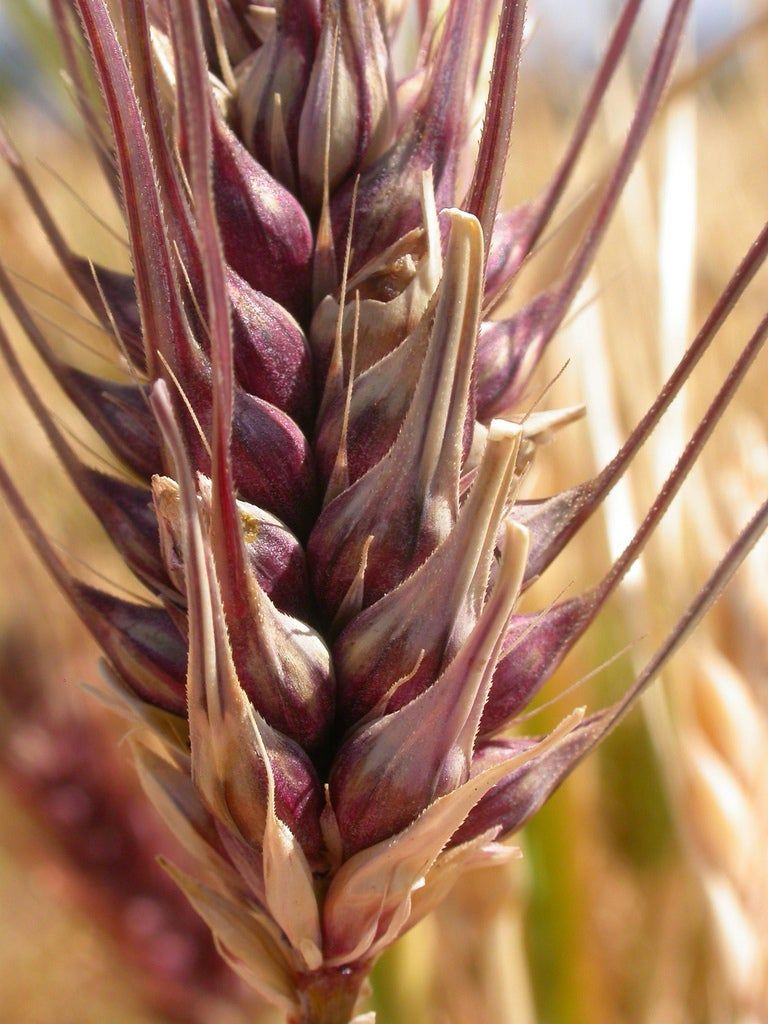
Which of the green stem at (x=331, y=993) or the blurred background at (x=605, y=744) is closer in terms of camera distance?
the green stem at (x=331, y=993)

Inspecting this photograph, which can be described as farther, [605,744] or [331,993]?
[605,744]

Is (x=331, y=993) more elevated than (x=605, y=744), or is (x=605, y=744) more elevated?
(x=331, y=993)

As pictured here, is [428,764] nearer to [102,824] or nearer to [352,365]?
[352,365]

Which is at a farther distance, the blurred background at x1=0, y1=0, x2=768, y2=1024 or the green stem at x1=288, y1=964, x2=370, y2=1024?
the blurred background at x1=0, y1=0, x2=768, y2=1024
